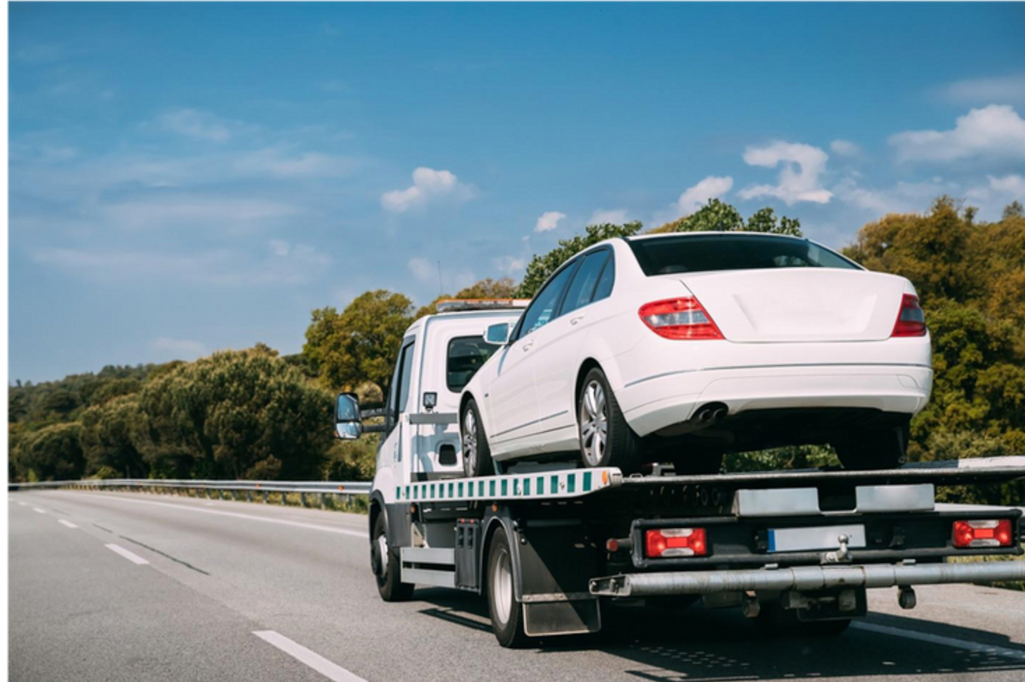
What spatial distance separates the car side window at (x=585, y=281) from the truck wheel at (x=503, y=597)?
154 centimetres

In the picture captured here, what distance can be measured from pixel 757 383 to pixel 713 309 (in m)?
0.45

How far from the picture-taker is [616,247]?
7.28 meters

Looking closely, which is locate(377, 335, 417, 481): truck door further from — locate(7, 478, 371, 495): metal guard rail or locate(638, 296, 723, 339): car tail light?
locate(7, 478, 371, 495): metal guard rail

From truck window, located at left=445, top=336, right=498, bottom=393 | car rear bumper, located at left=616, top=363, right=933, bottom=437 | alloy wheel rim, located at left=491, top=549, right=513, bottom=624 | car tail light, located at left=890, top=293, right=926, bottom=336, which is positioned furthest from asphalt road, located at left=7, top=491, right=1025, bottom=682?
truck window, located at left=445, top=336, right=498, bottom=393

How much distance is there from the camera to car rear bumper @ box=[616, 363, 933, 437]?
617 centimetres

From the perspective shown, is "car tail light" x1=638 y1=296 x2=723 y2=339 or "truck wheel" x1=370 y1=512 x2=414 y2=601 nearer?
"car tail light" x1=638 y1=296 x2=723 y2=339

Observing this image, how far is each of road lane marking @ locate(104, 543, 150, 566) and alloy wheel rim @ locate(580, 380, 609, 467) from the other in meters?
10.0

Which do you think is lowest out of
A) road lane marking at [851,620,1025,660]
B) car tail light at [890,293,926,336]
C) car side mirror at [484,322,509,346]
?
road lane marking at [851,620,1025,660]

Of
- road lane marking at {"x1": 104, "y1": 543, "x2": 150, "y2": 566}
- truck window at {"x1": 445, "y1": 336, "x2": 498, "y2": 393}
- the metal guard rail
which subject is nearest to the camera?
truck window at {"x1": 445, "y1": 336, "x2": 498, "y2": 393}

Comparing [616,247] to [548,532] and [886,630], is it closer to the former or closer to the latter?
[548,532]

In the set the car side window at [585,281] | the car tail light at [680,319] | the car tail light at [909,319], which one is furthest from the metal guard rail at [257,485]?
the car tail light at [909,319]

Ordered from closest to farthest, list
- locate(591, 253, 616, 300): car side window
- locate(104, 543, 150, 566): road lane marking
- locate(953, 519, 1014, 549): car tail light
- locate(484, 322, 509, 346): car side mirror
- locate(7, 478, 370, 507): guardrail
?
1. locate(953, 519, 1014, 549): car tail light
2. locate(591, 253, 616, 300): car side window
3. locate(484, 322, 509, 346): car side mirror
4. locate(104, 543, 150, 566): road lane marking
5. locate(7, 478, 370, 507): guardrail

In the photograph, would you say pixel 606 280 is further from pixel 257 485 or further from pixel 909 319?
pixel 257 485

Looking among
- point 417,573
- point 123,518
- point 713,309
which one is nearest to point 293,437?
point 123,518
